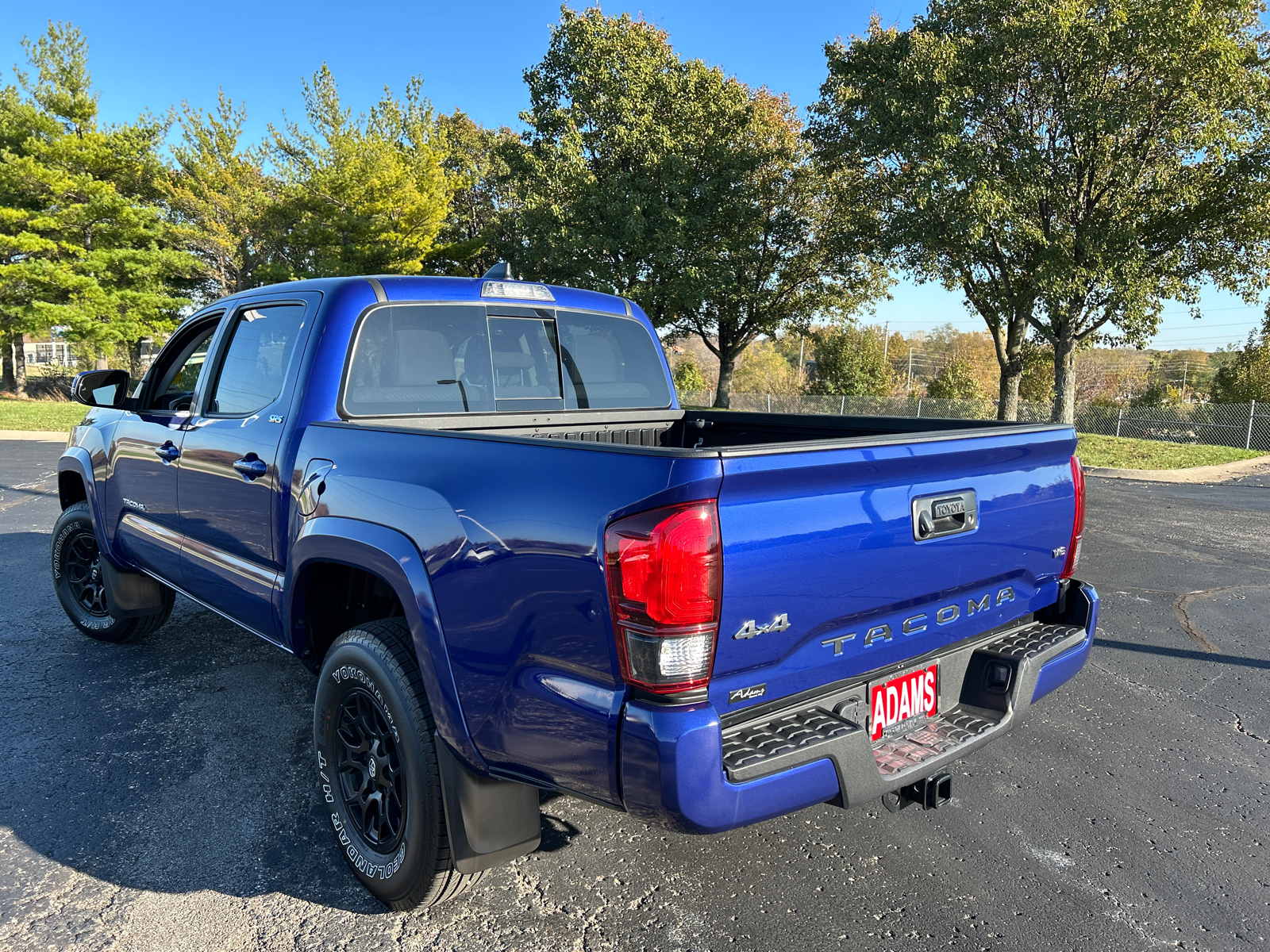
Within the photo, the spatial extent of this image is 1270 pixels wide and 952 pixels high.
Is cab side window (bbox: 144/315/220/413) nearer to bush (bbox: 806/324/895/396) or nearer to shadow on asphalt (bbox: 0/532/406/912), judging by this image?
shadow on asphalt (bbox: 0/532/406/912)

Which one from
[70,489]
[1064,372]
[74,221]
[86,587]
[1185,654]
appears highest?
[74,221]

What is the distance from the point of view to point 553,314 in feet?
13.0

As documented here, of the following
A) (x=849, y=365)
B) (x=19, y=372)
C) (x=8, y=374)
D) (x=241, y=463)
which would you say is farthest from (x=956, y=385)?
(x=8, y=374)

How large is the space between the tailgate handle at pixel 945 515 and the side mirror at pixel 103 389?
433cm

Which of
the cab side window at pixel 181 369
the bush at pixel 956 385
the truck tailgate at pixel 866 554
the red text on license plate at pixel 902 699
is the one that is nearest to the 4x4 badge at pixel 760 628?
the truck tailgate at pixel 866 554

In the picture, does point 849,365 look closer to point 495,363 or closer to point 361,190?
point 361,190

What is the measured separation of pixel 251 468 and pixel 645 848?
2.11 metres

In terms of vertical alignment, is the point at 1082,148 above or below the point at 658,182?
below

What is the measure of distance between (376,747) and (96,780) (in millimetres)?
1572

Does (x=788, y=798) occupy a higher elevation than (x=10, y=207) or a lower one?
lower

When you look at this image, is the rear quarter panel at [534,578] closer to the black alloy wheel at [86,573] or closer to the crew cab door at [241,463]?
the crew cab door at [241,463]

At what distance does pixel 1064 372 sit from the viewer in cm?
2252

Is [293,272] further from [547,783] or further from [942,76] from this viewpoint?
[547,783]

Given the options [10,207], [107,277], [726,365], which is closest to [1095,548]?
[726,365]
